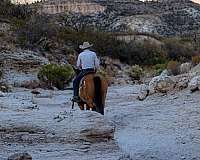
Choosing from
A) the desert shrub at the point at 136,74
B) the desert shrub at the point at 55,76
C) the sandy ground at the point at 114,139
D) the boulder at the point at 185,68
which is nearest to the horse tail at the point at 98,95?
the sandy ground at the point at 114,139

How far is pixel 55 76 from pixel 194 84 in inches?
400

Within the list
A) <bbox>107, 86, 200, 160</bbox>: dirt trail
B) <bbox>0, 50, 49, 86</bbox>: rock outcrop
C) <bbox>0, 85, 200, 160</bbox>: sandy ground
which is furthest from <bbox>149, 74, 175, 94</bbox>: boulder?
<bbox>0, 50, 49, 86</bbox>: rock outcrop

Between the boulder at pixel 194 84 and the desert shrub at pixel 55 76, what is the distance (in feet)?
31.8

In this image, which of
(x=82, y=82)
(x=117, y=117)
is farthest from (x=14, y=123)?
(x=117, y=117)

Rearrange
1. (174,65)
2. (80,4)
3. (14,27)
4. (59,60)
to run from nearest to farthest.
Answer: (174,65), (59,60), (14,27), (80,4)

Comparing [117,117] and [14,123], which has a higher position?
[14,123]

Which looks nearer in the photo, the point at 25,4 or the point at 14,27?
the point at 14,27

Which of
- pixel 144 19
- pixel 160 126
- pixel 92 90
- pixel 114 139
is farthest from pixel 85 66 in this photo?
pixel 144 19

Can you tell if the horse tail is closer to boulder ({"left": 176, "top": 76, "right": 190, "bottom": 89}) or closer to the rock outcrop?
boulder ({"left": 176, "top": 76, "right": 190, "bottom": 89})

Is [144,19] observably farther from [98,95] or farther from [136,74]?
[98,95]

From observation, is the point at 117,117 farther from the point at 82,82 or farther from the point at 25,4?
the point at 25,4

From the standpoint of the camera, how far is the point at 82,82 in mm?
11195

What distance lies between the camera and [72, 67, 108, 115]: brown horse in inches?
439

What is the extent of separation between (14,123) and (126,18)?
60.2m
